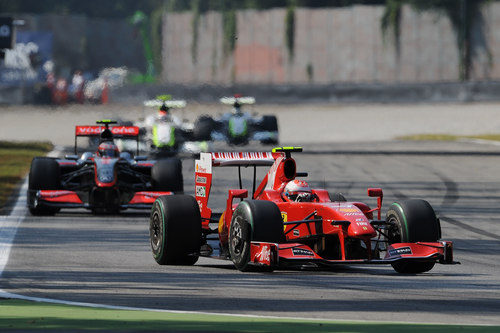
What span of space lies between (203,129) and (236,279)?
79.8ft

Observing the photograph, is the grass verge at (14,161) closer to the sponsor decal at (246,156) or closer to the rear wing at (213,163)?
the rear wing at (213,163)

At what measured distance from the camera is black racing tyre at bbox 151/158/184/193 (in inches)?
773

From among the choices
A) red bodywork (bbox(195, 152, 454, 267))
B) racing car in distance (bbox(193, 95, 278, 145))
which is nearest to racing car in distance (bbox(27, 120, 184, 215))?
red bodywork (bbox(195, 152, 454, 267))

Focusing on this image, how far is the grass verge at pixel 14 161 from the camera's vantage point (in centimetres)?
2415

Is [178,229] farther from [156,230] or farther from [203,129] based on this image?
[203,129]

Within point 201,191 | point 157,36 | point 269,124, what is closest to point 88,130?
point 201,191

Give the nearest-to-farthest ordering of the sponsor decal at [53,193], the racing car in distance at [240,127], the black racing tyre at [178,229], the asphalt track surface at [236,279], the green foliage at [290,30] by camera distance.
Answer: the asphalt track surface at [236,279] → the black racing tyre at [178,229] → the sponsor decal at [53,193] → the racing car in distance at [240,127] → the green foliage at [290,30]

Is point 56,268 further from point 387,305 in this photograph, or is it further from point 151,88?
point 151,88

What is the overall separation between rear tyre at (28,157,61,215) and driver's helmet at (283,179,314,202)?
22.8 ft

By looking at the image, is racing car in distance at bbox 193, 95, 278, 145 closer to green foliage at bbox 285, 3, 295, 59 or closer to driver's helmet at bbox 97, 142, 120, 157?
driver's helmet at bbox 97, 142, 120, 157

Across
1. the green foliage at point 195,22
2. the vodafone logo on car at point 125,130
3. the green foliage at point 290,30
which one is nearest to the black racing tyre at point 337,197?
the vodafone logo on car at point 125,130

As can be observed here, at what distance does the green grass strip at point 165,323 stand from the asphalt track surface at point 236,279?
383 millimetres

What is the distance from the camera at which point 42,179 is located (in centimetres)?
1923

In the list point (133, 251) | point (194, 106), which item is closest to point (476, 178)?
point (133, 251)
